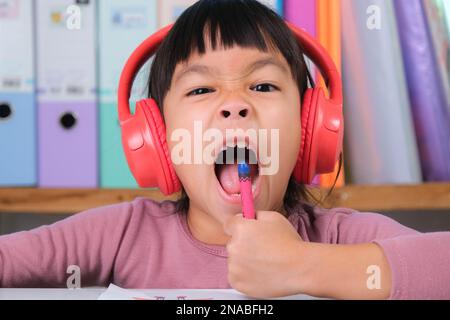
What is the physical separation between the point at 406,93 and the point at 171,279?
540mm

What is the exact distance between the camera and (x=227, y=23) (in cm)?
76

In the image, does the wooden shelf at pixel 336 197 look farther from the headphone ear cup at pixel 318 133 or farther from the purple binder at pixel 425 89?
the headphone ear cup at pixel 318 133

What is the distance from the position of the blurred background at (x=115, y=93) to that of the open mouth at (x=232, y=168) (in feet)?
1.10

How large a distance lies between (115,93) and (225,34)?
32 centimetres

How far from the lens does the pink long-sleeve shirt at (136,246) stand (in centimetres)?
72

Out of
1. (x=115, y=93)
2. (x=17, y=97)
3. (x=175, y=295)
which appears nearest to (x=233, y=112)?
(x=175, y=295)

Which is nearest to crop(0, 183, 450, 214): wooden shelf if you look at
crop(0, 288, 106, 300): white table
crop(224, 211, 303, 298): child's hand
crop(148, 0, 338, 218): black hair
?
crop(148, 0, 338, 218): black hair

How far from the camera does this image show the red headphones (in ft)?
2.33

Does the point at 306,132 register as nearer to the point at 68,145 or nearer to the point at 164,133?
the point at 164,133

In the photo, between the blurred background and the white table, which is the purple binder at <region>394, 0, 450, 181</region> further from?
the white table

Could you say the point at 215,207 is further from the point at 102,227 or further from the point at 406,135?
the point at 406,135

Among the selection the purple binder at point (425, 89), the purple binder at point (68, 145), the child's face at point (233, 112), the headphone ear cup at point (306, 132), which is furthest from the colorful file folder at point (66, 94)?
the purple binder at point (425, 89)

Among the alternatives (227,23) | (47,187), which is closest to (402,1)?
(227,23)

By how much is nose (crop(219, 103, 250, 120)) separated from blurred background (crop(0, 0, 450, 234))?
1.15ft
